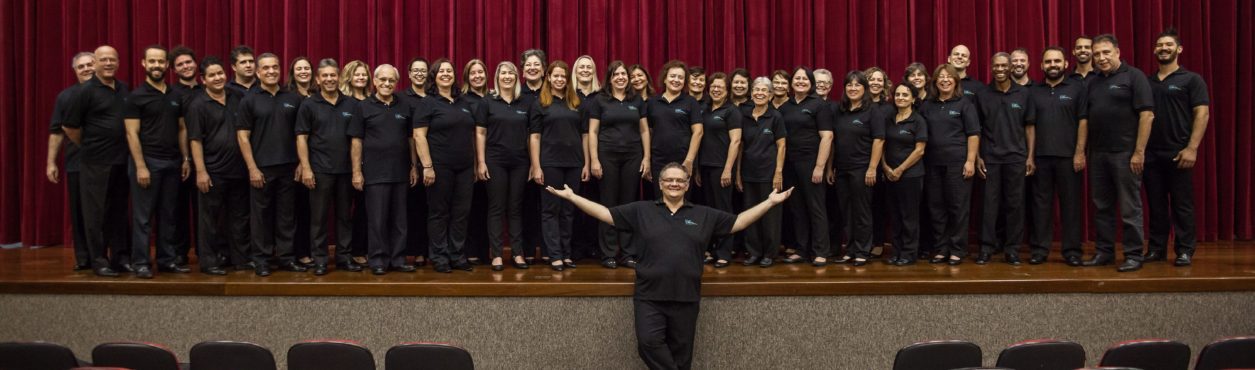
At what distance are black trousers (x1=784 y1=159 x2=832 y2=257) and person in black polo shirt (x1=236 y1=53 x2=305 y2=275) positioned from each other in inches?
124

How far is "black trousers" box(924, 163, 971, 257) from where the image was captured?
626 centimetres

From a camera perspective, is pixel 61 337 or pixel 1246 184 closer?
pixel 61 337

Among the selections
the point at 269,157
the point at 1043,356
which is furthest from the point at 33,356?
the point at 1043,356

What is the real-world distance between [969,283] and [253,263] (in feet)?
14.0

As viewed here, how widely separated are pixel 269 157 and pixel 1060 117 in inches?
194

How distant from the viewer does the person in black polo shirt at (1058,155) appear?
243 inches

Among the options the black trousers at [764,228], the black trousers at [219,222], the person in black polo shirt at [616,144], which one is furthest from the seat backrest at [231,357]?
the black trousers at [764,228]

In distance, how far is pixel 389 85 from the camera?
19.2ft

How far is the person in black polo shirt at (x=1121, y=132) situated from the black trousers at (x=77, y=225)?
6.33 meters

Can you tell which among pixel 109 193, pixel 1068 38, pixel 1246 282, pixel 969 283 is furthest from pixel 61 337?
pixel 1068 38

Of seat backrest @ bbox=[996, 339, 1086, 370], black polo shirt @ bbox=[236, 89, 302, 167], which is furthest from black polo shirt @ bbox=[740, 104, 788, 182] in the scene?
black polo shirt @ bbox=[236, 89, 302, 167]

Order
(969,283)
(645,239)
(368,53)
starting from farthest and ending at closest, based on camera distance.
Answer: (368,53)
(969,283)
(645,239)

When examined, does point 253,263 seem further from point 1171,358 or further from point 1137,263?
point 1137,263

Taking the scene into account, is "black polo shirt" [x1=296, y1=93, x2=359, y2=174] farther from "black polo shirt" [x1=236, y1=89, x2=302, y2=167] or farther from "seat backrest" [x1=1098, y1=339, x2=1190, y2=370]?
"seat backrest" [x1=1098, y1=339, x2=1190, y2=370]
